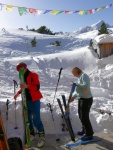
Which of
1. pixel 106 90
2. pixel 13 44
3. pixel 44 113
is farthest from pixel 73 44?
pixel 44 113

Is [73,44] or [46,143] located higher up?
[73,44]

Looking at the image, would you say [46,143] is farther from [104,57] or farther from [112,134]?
[104,57]

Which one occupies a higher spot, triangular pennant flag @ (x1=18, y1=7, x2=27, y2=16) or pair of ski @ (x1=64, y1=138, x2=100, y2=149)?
triangular pennant flag @ (x1=18, y1=7, x2=27, y2=16)

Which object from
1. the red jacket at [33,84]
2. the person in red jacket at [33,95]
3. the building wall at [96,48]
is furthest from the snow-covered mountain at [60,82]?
the red jacket at [33,84]

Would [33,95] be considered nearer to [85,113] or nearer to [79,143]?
[85,113]

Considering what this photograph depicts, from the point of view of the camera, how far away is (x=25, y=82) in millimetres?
6086

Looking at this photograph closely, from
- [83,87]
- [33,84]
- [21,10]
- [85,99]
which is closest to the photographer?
[33,84]

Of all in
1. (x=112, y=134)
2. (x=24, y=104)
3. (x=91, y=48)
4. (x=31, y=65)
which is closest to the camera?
(x=24, y=104)

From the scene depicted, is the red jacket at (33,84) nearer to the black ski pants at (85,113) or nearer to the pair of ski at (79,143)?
the black ski pants at (85,113)

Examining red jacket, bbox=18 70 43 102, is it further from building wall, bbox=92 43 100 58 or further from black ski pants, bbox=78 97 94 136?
building wall, bbox=92 43 100 58

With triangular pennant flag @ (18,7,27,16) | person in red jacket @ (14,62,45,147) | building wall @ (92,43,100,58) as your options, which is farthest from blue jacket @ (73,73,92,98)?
building wall @ (92,43,100,58)

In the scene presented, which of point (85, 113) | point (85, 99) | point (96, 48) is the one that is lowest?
point (85, 113)

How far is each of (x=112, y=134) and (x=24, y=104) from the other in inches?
102

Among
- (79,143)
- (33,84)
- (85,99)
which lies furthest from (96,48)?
(33,84)
